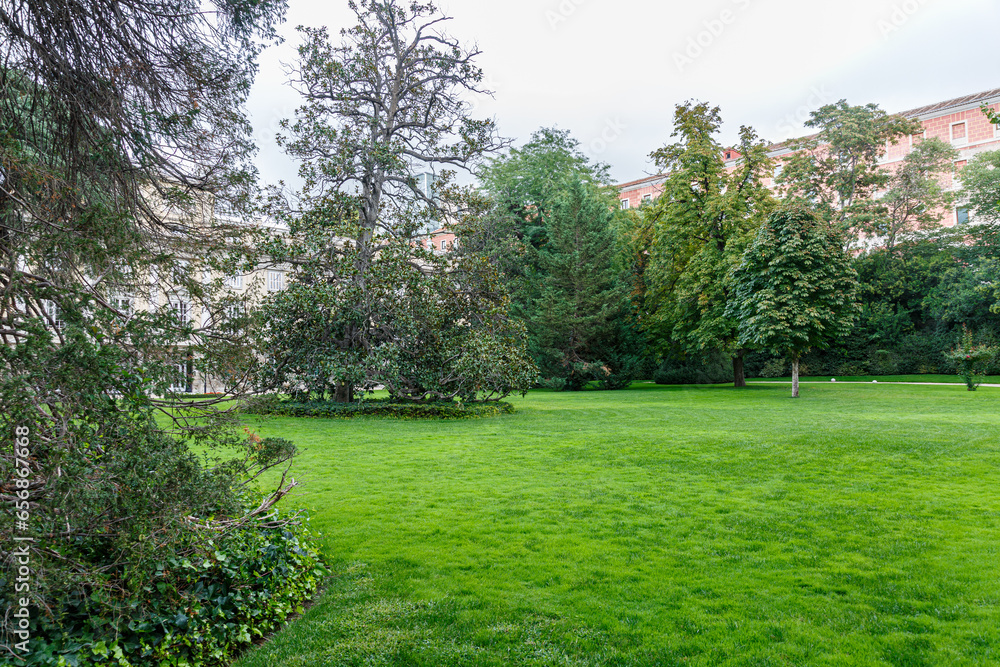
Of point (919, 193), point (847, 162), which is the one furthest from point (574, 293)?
point (919, 193)

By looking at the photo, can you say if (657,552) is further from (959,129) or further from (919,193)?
(959,129)

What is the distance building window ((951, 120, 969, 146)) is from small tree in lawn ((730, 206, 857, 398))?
3012 cm

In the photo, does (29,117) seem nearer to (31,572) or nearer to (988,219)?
(31,572)

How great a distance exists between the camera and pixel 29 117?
3.96 metres

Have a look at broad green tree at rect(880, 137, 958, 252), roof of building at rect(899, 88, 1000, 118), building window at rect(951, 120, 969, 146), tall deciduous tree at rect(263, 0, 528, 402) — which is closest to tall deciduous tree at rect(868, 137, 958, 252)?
broad green tree at rect(880, 137, 958, 252)

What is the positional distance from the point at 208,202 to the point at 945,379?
121ft

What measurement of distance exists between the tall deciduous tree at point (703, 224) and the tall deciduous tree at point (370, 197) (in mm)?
13498

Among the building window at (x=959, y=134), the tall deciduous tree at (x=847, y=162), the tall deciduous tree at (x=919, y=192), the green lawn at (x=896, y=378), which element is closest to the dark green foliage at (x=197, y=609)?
the green lawn at (x=896, y=378)

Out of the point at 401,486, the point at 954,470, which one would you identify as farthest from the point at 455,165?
the point at 954,470

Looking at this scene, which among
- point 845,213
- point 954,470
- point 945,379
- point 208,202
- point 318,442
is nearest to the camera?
point 208,202

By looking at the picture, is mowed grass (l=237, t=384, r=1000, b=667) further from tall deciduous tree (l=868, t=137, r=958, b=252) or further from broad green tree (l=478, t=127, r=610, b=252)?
tall deciduous tree (l=868, t=137, r=958, b=252)

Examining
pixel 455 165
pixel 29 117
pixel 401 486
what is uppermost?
pixel 455 165

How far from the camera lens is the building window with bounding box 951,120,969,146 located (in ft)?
148

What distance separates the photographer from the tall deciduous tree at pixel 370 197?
17625mm
